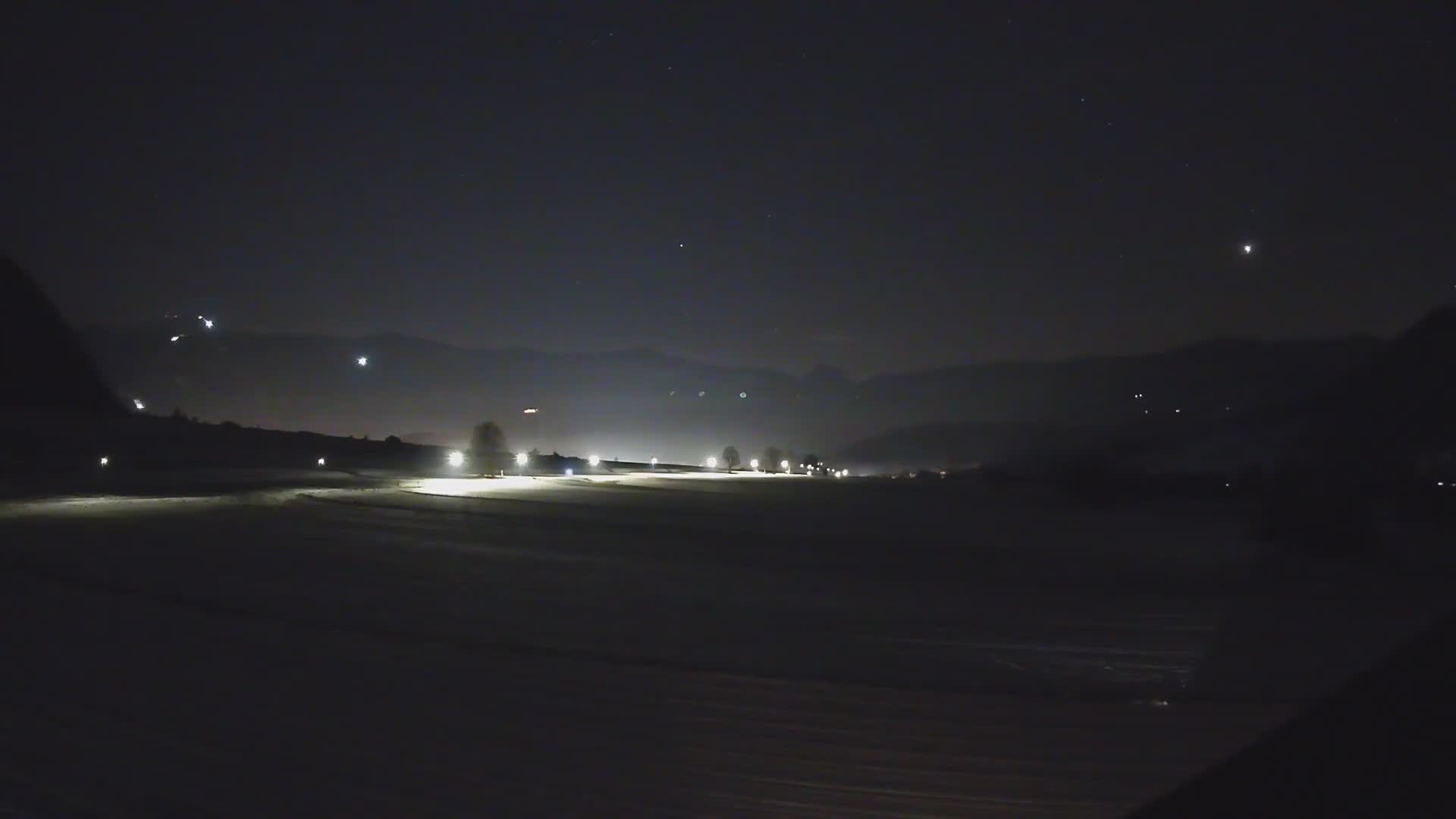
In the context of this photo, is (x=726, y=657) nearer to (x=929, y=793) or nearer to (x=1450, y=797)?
(x=929, y=793)

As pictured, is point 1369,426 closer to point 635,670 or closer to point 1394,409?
point 1394,409

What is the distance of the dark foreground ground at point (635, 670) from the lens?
5.80 meters

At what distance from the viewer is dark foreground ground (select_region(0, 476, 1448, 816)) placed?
580cm

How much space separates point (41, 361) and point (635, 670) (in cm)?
7038

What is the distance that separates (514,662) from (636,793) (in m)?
3.05

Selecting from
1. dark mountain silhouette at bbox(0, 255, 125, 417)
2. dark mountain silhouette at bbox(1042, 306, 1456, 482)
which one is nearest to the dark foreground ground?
dark mountain silhouette at bbox(1042, 306, 1456, 482)

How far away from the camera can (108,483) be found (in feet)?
97.0

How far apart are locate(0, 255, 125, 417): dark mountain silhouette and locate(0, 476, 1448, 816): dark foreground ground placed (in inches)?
2070

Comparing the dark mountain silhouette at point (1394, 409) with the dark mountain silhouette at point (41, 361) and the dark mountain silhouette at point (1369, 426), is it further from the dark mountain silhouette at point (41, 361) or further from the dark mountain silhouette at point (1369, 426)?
the dark mountain silhouette at point (41, 361)

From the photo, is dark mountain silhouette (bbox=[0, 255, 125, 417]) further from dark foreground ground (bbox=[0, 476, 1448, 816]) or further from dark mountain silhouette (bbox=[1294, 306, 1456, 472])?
dark mountain silhouette (bbox=[1294, 306, 1456, 472])

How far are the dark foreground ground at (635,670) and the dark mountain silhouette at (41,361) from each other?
173 ft

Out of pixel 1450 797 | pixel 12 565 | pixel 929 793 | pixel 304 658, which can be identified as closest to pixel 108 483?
pixel 12 565

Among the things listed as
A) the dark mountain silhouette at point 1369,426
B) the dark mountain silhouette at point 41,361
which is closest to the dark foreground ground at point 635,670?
the dark mountain silhouette at point 1369,426

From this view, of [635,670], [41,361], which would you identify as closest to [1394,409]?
[635,670]
